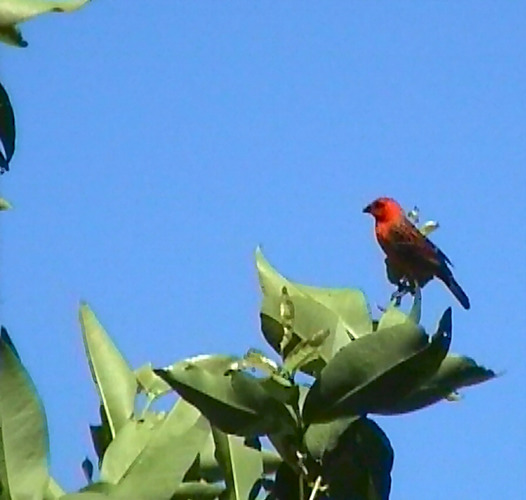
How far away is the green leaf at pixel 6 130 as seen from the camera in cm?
131

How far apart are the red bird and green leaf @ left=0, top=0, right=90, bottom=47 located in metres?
0.80

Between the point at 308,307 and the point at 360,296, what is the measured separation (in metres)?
0.09

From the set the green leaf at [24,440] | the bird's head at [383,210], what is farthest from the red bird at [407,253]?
the green leaf at [24,440]

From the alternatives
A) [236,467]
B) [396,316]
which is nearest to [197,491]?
[236,467]

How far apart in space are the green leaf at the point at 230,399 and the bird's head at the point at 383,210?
6.46 m

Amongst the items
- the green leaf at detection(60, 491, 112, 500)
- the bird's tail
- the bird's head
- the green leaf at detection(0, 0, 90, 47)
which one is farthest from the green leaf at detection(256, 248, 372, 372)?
the bird's head

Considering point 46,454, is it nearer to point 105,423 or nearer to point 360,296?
point 105,423

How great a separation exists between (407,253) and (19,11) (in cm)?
180

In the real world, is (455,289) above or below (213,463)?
below

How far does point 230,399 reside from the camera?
1.29 meters

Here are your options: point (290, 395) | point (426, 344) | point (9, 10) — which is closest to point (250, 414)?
point (290, 395)

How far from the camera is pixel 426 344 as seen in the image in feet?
4.29

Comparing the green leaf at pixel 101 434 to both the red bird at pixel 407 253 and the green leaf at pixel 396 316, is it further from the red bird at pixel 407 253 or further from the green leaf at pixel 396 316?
the red bird at pixel 407 253

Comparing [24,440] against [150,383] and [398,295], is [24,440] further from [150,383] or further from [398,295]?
[398,295]
